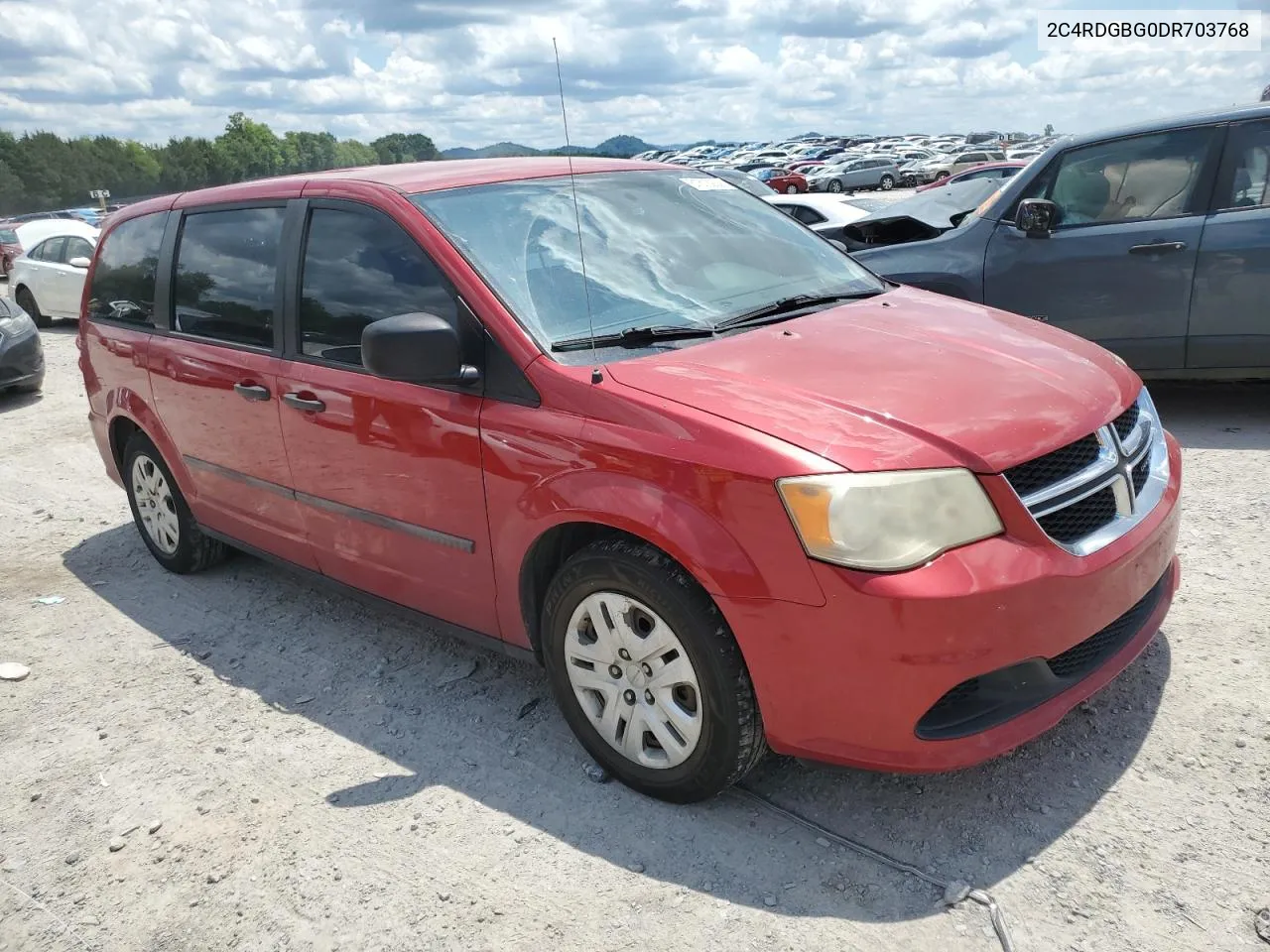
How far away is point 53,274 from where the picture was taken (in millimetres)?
Answer: 15227

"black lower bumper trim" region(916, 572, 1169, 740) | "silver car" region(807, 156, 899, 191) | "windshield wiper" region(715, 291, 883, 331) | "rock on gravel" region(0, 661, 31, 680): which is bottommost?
"silver car" region(807, 156, 899, 191)

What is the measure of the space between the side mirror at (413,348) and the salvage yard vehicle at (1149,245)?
4.28m

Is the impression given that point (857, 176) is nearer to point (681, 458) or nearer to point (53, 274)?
point (53, 274)

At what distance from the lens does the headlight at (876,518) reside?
245cm

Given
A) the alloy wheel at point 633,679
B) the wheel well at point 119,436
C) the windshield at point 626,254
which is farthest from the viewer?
the wheel well at point 119,436

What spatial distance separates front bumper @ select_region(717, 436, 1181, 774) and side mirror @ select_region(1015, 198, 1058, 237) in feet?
12.6

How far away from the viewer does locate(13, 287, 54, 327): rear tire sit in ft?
51.5

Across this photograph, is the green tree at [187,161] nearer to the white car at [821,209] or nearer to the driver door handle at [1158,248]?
the white car at [821,209]

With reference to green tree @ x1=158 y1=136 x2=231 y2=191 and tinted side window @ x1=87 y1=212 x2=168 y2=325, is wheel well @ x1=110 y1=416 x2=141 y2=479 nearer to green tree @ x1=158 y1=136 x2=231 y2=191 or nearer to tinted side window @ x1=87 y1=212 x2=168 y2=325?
tinted side window @ x1=87 y1=212 x2=168 y2=325

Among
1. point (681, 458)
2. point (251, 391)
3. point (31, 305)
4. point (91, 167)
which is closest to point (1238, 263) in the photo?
point (681, 458)

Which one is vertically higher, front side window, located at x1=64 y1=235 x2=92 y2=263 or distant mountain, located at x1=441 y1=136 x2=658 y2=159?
distant mountain, located at x1=441 y1=136 x2=658 y2=159

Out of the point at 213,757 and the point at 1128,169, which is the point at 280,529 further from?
the point at 1128,169

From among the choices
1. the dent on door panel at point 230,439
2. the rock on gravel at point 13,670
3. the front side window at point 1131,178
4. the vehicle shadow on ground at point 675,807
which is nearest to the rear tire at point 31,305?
the dent on door panel at point 230,439

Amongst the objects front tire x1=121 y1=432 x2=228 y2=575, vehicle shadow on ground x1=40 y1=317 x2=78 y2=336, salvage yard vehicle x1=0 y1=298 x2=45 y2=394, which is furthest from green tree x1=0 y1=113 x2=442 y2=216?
front tire x1=121 y1=432 x2=228 y2=575
